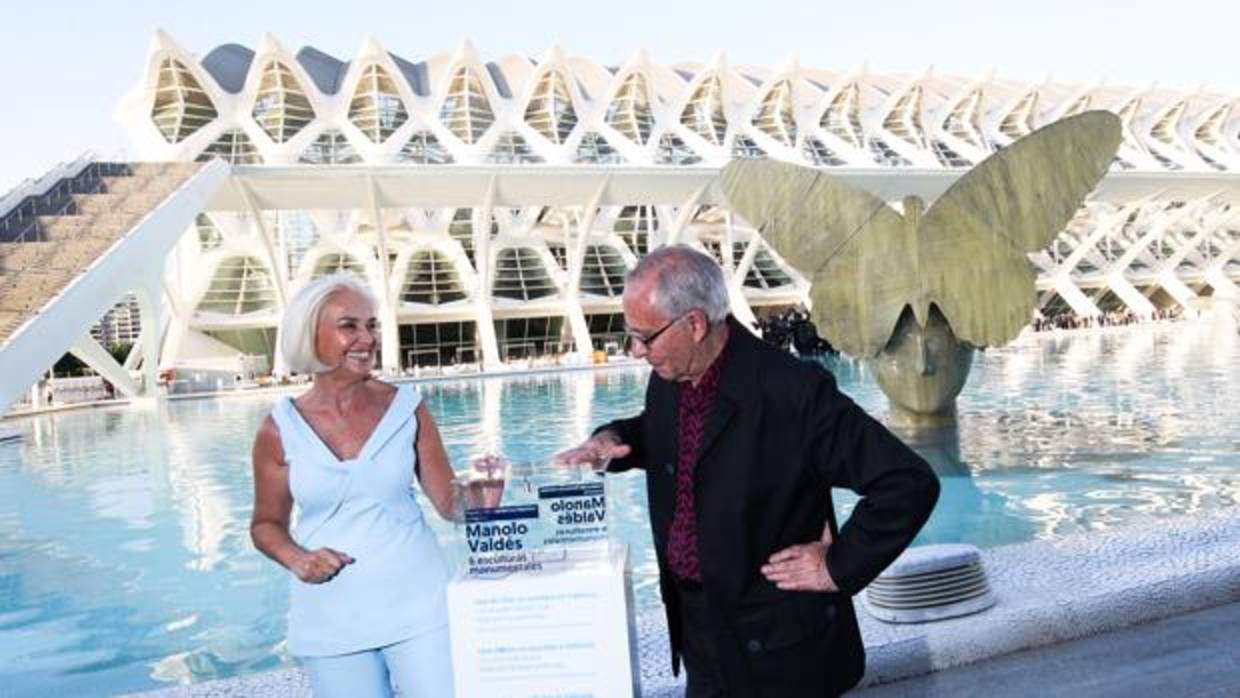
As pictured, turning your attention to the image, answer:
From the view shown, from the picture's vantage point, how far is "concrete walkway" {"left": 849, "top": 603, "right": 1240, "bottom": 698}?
131 inches

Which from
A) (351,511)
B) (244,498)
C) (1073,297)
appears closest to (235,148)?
(1073,297)

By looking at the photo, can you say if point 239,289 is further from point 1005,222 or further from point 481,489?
point 481,489

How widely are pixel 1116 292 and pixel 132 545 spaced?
59.9 m

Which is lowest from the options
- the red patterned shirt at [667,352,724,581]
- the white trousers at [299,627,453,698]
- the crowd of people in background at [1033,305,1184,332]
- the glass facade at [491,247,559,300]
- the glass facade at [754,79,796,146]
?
the crowd of people in background at [1033,305,1184,332]

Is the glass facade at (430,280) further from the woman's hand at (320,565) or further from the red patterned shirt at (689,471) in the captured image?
the red patterned shirt at (689,471)

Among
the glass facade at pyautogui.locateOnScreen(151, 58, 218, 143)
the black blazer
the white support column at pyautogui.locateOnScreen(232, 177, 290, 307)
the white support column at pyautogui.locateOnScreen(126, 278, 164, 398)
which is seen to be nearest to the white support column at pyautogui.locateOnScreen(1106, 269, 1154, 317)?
the white support column at pyautogui.locateOnScreen(232, 177, 290, 307)

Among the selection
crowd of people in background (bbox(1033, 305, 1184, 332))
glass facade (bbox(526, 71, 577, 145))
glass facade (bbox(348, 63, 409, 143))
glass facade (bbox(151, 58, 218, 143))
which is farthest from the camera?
glass facade (bbox(526, 71, 577, 145))

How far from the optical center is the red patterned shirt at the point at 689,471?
84.0 inches

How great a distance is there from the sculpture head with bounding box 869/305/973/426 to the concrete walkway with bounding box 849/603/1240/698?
6.44m

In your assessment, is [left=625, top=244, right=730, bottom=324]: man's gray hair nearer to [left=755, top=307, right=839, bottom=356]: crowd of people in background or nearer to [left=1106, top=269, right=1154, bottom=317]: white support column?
[left=755, top=307, right=839, bottom=356]: crowd of people in background

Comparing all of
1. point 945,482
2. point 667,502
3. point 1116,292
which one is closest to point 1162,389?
point 945,482

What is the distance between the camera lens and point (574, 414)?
17766mm

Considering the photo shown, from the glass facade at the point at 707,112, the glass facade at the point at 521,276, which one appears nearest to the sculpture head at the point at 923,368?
the glass facade at the point at 521,276

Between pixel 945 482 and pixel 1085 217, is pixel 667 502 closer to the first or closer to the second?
pixel 945 482
